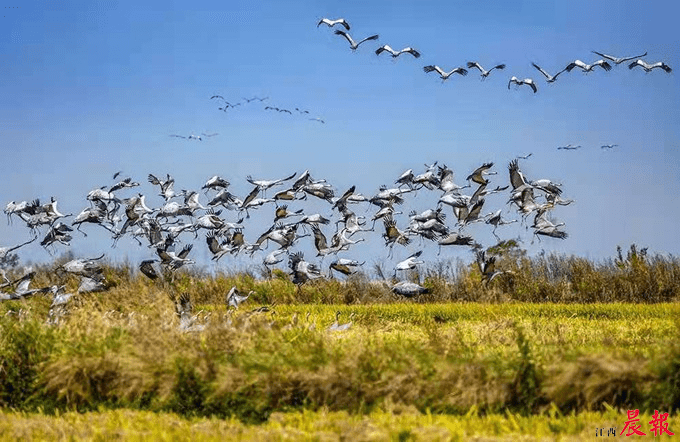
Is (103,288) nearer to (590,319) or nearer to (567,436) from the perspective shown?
(590,319)

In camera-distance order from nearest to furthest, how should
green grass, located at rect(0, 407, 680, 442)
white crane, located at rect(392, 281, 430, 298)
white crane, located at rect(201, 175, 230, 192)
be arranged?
green grass, located at rect(0, 407, 680, 442), white crane, located at rect(392, 281, 430, 298), white crane, located at rect(201, 175, 230, 192)

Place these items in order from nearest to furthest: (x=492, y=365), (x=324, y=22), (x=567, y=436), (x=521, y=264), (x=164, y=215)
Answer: (x=567, y=436)
(x=492, y=365)
(x=324, y=22)
(x=164, y=215)
(x=521, y=264)

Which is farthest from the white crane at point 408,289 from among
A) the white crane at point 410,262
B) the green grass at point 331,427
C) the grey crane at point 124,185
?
the green grass at point 331,427

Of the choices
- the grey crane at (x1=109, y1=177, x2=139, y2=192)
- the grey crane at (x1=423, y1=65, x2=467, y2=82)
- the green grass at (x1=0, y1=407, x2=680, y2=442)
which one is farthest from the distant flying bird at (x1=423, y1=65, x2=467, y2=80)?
the green grass at (x1=0, y1=407, x2=680, y2=442)

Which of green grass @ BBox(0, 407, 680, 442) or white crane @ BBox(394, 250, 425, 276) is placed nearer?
green grass @ BBox(0, 407, 680, 442)

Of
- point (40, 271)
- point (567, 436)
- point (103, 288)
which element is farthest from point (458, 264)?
point (567, 436)

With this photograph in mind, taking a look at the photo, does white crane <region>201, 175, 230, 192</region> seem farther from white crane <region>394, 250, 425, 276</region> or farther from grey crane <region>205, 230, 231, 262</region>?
white crane <region>394, 250, 425, 276</region>

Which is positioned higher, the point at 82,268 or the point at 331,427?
the point at 82,268

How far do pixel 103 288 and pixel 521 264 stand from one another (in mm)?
10577

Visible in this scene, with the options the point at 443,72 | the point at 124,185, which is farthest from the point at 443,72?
the point at 124,185

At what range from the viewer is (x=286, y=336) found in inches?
404

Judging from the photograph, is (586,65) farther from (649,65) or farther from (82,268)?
(82,268)

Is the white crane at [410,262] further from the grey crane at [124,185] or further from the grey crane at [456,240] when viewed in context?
the grey crane at [124,185]

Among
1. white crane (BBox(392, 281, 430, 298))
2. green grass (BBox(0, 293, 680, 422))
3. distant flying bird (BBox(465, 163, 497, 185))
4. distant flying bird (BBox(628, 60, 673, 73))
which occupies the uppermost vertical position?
distant flying bird (BBox(628, 60, 673, 73))
